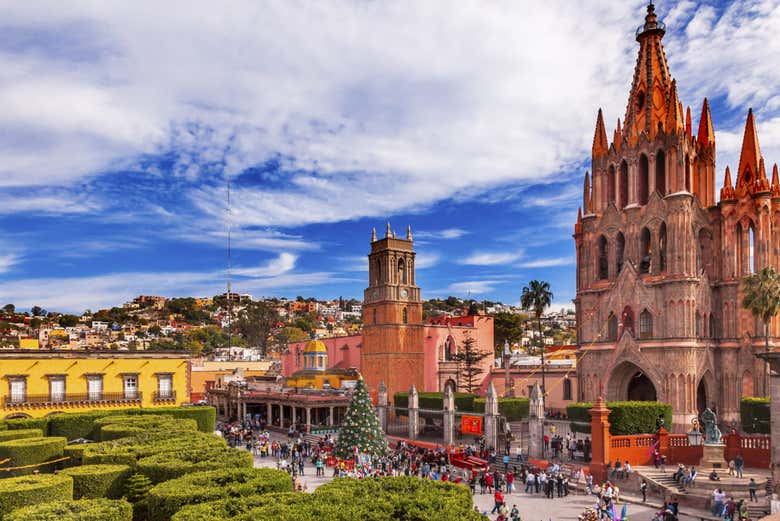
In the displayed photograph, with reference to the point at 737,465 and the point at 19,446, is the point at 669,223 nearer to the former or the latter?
the point at 737,465

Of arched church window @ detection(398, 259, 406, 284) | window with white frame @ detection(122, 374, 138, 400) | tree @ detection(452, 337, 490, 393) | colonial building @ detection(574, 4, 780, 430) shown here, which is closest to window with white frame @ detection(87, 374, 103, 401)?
window with white frame @ detection(122, 374, 138, 400)

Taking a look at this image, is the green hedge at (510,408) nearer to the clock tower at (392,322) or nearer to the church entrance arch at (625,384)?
the church entrance arch at (625,384)

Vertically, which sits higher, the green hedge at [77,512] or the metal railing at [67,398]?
the green hedge at [77,512]

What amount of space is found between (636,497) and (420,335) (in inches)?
1370

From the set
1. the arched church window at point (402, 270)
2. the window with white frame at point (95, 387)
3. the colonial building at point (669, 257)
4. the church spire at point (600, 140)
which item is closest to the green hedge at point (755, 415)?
the colonial building at point (669, 257)

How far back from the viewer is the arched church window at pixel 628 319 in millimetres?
45156

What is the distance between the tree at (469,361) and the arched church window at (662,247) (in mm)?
20424

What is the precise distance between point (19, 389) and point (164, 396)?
9.24 m

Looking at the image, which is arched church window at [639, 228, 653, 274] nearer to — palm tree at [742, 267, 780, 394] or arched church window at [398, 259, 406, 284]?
palm tree at [742, 267, 780, 394]

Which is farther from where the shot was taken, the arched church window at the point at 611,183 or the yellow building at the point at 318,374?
the yellow building at the point at 318,374

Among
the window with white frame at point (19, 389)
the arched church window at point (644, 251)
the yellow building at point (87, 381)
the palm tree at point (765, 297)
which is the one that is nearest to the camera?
the palm tree at point (765, 297)

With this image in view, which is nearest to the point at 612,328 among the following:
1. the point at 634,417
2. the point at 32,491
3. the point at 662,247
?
the point at 662,247

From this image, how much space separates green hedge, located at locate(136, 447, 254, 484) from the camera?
19.0 meters

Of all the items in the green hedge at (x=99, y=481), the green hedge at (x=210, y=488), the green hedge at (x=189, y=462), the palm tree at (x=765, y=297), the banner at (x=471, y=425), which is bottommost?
the banner at (x=471, y=425)
